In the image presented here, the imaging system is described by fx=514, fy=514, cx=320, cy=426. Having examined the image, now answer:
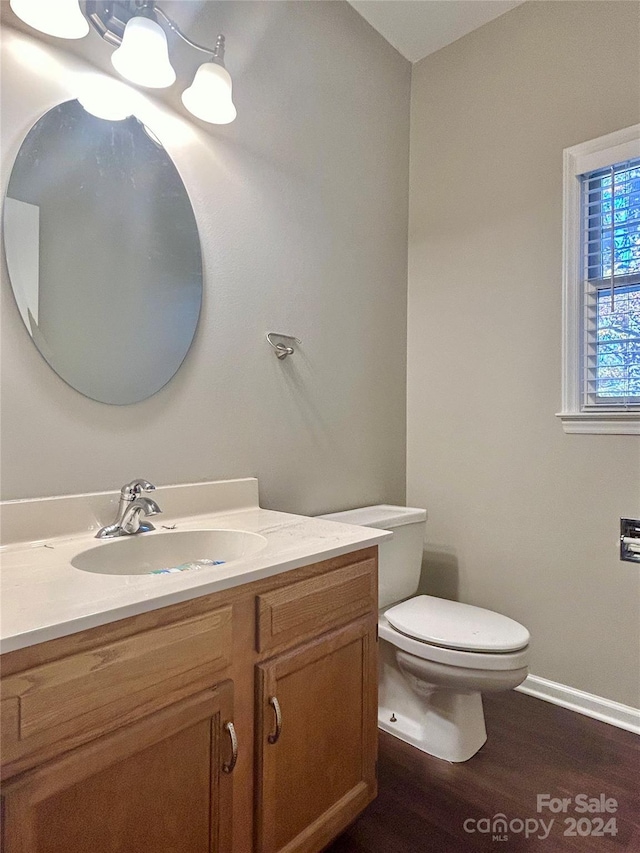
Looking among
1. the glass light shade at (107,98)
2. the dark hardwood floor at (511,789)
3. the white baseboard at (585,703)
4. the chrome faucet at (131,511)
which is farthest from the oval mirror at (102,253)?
the white baseboard at (585,703)

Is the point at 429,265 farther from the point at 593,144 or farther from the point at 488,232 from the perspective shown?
the point at 593,144

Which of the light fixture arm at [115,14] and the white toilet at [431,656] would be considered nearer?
the light fixture arm at [115,14]

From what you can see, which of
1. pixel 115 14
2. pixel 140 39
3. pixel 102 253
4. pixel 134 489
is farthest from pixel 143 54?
pixel 134 489

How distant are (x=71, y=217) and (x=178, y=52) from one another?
64cm

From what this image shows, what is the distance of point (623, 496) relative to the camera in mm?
1845

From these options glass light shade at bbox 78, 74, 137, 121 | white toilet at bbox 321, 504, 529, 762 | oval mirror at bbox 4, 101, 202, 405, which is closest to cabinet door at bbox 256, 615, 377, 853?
white toilet at bbox 321, 504, 529, 762

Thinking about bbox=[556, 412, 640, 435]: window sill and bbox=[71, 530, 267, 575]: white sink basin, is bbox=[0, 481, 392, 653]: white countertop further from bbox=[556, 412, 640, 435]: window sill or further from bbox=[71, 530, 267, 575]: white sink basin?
bbox=[556, 412, 640, 435]: window sill

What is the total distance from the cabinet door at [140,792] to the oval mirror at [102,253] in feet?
2.64

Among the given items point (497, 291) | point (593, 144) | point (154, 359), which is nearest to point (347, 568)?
point (154, 359)

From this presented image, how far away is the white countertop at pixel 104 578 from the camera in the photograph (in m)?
0.74

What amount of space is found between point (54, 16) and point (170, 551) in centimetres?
128

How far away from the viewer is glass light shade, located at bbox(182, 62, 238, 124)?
146cm

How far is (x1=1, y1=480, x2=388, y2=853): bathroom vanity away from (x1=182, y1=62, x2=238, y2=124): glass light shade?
1.13 meters

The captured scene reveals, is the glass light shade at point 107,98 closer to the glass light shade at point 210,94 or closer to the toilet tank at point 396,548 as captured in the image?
the glass light shade at point 210,94
